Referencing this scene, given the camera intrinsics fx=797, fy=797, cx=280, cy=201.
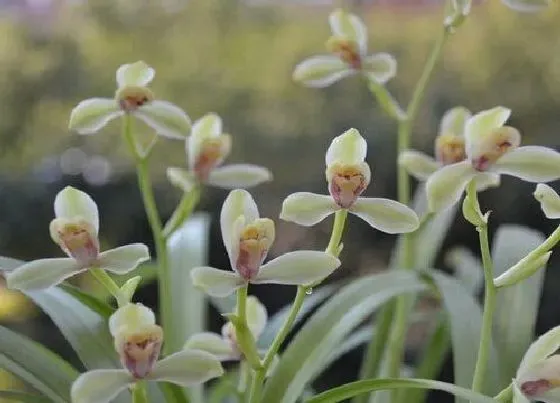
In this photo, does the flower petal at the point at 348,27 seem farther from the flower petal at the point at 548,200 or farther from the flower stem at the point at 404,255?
the flower petal at the point at 548,200

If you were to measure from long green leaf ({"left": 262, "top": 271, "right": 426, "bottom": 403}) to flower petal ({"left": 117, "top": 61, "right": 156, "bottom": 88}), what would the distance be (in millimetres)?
189

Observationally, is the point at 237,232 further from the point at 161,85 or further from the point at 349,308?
the point at 161,85

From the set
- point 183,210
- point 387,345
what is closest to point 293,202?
point 183,210

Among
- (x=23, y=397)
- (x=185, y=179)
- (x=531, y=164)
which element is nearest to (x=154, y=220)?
(x=185, y=179)

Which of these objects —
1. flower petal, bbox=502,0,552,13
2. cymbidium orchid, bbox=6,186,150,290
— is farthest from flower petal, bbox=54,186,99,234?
flower petal, bbox=502,0,552,13

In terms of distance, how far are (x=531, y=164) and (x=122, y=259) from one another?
225mm

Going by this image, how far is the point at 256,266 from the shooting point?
40 cm

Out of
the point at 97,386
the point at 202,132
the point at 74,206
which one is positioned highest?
the point at 202,132

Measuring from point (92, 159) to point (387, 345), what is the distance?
714 millimetres

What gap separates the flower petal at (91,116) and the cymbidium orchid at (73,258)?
7 centimetres

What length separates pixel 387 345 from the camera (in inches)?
26.2

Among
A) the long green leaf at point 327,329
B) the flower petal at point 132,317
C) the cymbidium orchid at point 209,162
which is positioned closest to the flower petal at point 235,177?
the cymbidium orchid at point 209,162

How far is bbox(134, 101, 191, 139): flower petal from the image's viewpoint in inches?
19.6

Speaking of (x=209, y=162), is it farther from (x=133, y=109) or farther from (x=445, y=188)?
(x=445, y=188)
